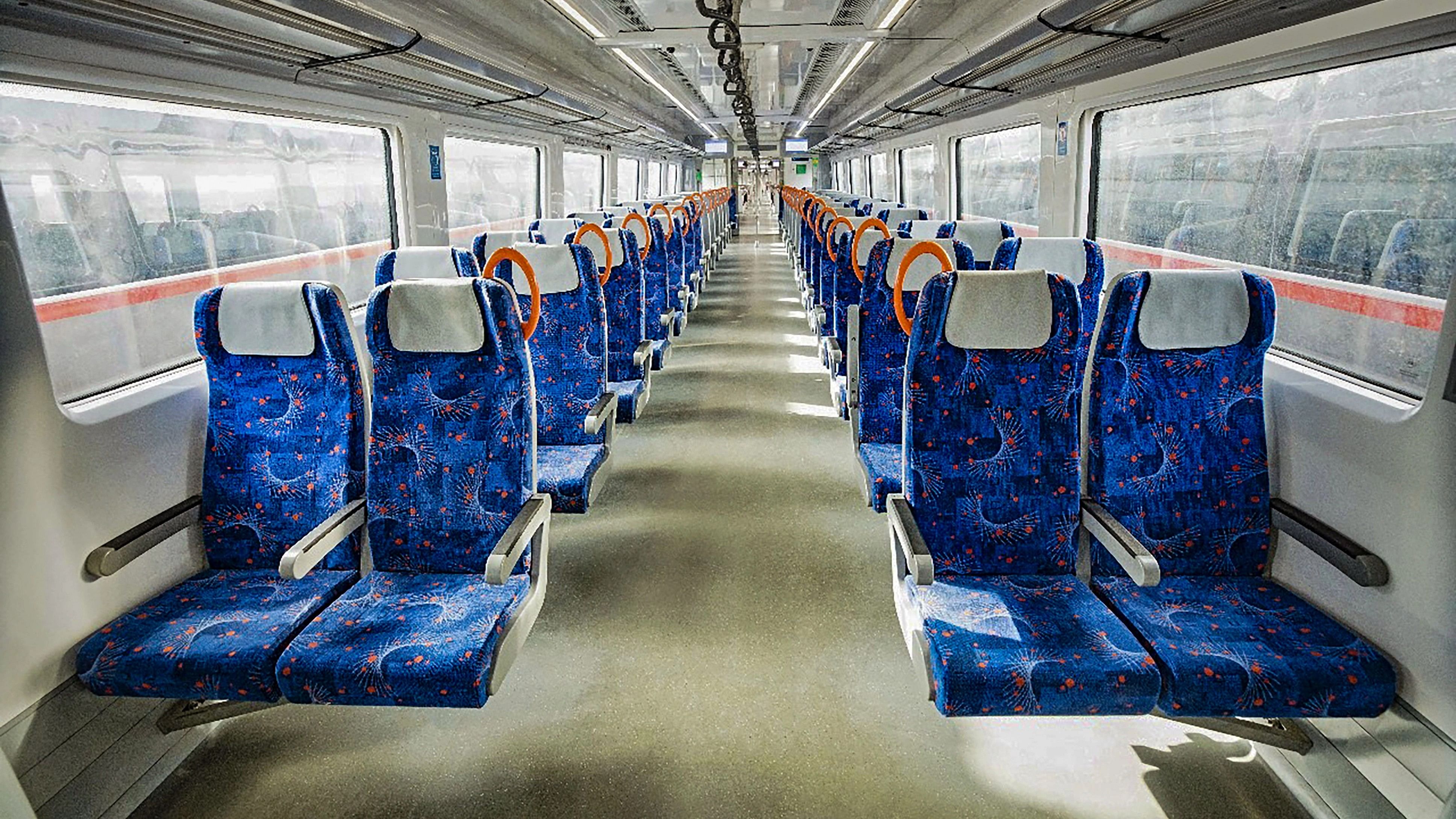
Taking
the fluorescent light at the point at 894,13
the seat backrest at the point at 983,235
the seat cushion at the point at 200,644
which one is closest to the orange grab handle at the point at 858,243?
the seat backrest at the point at 983,235

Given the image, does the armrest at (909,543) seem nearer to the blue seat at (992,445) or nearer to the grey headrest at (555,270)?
the blue seat at (992,445)

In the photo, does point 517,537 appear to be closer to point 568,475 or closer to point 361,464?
point 361,464

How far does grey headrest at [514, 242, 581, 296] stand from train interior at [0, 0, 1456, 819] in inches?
0.9

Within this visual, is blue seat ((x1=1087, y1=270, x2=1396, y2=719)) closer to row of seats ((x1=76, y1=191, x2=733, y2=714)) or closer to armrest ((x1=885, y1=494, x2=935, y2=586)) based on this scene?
armrest ((x1=885, y1=494, x2=935, y2=586))

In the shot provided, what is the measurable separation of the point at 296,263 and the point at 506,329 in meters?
2.95

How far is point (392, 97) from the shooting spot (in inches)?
202

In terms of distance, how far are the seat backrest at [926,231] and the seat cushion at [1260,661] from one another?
363cm

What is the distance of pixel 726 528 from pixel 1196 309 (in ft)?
7.88

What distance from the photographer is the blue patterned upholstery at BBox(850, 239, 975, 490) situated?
13.0 ft

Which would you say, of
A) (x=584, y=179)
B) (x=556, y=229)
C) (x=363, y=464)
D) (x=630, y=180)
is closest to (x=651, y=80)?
(x=556, y=229)

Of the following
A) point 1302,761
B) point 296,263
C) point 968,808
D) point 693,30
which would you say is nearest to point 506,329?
point 968,808

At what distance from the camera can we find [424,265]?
4039 mm

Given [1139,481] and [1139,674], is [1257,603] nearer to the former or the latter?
[1139,481]

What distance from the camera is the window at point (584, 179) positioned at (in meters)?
12.3
